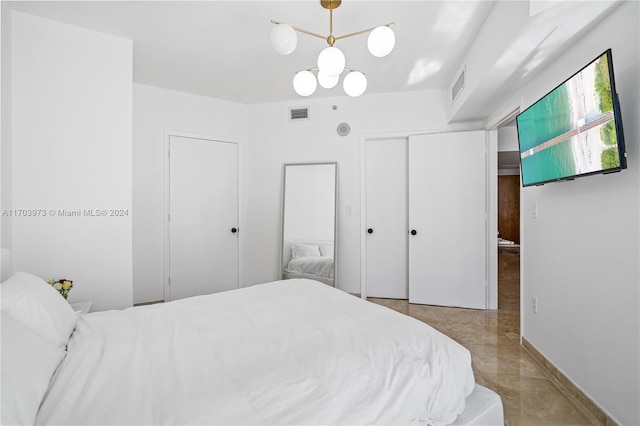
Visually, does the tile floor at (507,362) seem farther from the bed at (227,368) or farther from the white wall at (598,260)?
the bed at (227,368)

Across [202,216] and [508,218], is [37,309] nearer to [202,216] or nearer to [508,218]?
[202,216]

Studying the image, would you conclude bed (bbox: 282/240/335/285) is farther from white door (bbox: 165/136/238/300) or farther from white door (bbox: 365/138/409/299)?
white door (bbox: 165/136/238/300)

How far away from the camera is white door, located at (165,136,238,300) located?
3.75m

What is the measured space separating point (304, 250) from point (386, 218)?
1.12 m

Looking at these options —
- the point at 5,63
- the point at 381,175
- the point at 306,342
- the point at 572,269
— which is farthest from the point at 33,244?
the point at 572,269

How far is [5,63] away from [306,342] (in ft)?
8.88

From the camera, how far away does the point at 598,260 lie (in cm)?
174

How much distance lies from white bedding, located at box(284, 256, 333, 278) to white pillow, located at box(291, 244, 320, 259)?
0.04 metres

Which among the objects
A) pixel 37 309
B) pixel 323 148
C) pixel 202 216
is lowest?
pixel 37 309

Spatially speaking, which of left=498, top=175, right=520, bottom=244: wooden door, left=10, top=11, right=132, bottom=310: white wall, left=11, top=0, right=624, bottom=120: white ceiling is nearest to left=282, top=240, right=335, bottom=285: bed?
left=10, top=11, right=132, bottom=310: white wall

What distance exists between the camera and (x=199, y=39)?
263cm

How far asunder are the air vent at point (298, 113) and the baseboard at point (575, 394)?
3.40m

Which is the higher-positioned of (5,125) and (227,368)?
(5,125)

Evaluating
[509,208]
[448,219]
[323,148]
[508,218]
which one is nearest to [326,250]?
[323,148]
